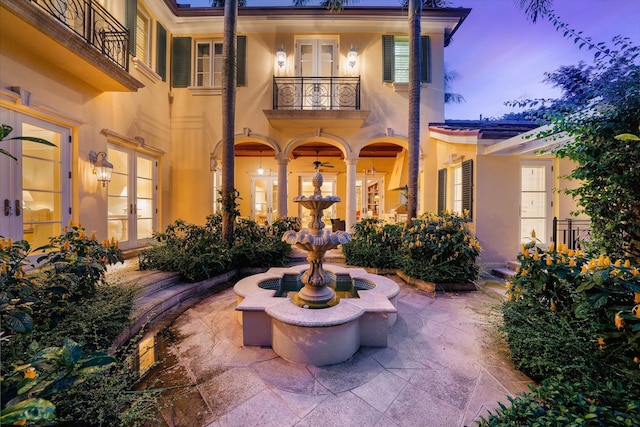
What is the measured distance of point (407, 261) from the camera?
5359 millimetres

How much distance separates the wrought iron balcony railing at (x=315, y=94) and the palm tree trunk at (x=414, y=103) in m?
2.22

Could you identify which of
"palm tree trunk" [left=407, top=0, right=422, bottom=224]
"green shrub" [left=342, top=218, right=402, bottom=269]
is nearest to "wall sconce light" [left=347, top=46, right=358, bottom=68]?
"palm tree trunk" [left=407, top=0, right=422, bottom=224]

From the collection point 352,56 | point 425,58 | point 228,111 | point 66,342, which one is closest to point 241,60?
point 228,111

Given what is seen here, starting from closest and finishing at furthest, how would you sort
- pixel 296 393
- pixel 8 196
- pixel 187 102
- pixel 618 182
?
pixel 296 393, pixel 618 182, pixel 8 196, pixel 187 102

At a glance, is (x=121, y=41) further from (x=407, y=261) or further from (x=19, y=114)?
(x=407, y=261)

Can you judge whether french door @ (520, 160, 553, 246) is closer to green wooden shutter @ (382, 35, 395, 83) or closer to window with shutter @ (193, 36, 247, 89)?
green wooden shutter @ (382, 35, 395, 83)

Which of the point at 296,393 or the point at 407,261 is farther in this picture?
the point at 407,261

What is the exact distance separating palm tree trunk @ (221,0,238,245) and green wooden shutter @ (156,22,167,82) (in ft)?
10.1

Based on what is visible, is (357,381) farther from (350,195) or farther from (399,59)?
(399,59)

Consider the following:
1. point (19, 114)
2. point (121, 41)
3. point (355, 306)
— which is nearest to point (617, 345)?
point (355, 306)

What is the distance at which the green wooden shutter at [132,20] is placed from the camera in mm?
6191

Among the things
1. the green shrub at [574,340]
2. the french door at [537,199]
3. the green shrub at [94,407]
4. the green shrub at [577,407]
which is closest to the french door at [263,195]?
the french door at [537,199]

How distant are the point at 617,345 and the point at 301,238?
111 inches

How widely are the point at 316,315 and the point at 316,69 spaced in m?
8.03
